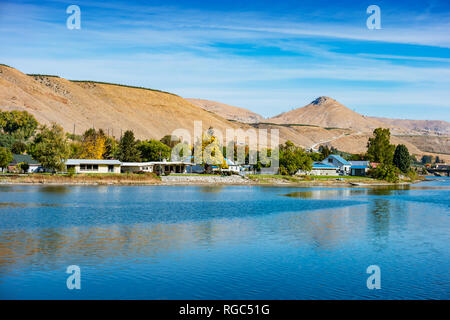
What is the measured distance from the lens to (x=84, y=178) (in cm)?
8294

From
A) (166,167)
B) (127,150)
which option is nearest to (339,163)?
(166,167)

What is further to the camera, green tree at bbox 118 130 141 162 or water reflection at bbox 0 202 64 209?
green tree at bbox 118 130 141 162

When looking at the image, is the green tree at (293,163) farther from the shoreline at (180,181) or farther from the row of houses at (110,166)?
the row of houses at (110,166)

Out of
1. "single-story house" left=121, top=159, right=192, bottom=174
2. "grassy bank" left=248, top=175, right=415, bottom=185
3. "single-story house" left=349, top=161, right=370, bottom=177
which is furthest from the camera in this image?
"single-story house" left=349, top=161, right=370, bottom=177

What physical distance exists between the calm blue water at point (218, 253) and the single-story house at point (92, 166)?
43.6 metres

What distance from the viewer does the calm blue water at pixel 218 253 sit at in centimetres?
1927

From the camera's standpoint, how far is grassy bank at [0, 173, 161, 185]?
7779cm

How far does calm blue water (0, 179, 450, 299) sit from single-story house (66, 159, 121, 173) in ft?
143

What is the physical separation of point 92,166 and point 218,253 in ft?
229

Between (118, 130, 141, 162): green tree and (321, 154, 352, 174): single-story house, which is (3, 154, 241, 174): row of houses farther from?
(321, 154, 352, 174): single-story house

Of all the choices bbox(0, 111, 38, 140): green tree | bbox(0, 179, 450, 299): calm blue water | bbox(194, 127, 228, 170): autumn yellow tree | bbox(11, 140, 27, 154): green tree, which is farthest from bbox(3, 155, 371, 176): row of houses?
bbox(0, 111, 38, 140): green tree

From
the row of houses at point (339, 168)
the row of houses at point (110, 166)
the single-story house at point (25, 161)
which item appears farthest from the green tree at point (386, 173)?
the single-story house at point (25, 161)

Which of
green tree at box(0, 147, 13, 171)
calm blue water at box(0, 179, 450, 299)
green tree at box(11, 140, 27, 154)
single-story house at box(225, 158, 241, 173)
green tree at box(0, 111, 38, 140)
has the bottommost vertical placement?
calm blue water at box(0, 179, 450, 299)
